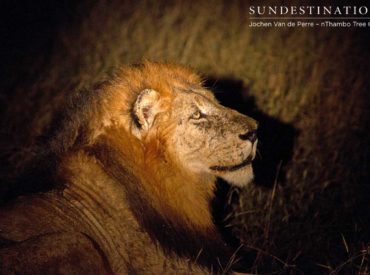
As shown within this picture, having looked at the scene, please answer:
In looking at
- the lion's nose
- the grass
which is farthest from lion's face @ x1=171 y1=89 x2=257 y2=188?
the grass

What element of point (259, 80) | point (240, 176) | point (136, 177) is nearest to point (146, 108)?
point (136, 177)

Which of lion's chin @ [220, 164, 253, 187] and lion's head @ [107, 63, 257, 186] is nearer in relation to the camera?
lion's head @ [107, 63, 257, 186]

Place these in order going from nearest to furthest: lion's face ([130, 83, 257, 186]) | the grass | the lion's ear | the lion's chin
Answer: the lion's ear < lion's face ([130, 83, 257, 186]) < the lion's chin < the grass

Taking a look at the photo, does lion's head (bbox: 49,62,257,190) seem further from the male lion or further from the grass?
the grass

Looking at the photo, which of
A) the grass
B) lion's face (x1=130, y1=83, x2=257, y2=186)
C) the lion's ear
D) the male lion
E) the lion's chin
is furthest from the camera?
the grass

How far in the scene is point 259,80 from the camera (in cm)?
660

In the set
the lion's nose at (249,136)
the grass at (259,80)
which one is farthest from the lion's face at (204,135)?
the grass at (259,80)

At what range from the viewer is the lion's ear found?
3.72 meters

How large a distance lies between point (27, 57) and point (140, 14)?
59.5 inches

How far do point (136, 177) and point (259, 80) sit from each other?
10.9 ft

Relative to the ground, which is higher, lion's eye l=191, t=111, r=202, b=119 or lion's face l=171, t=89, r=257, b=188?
lion's eye l=191, t=111, r=202, b=119

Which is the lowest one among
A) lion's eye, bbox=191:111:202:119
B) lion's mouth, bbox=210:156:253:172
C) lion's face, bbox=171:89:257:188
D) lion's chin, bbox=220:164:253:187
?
lion's chin, bbox=220:164:253:187

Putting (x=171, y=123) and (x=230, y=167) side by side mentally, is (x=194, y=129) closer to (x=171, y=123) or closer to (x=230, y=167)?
(x=171, y=123)

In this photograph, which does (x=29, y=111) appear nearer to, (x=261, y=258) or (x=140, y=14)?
(x=140, y=14)
